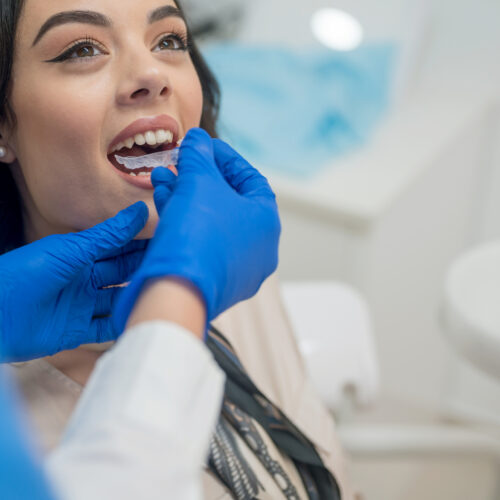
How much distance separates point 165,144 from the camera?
0.76 metres

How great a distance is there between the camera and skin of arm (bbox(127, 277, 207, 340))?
438 mm

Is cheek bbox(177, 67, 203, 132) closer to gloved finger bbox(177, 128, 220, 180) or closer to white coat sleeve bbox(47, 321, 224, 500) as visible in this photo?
gloved finger bbox(177, 128, 220, 180)

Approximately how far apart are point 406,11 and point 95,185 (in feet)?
5.40

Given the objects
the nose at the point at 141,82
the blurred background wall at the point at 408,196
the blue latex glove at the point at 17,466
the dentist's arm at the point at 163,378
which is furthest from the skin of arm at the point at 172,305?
the blurred background wall at the point at 408,196

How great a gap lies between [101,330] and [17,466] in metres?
0.37

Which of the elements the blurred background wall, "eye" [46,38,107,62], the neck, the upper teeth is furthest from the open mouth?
the blurred background wall

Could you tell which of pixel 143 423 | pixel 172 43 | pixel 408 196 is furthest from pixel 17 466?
pixel 408 196

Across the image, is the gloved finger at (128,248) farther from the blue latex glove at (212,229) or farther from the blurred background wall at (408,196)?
the blurred background wall at (408,196)

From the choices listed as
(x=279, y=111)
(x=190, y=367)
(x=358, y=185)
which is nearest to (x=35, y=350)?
(x=190, y=367)

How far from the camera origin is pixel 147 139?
2.40ft

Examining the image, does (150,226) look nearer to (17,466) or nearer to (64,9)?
(64,9)

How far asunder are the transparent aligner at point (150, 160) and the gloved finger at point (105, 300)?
0.48 ft

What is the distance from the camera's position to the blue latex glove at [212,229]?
0.48 meters

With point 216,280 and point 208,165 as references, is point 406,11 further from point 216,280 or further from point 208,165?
point 216,280
